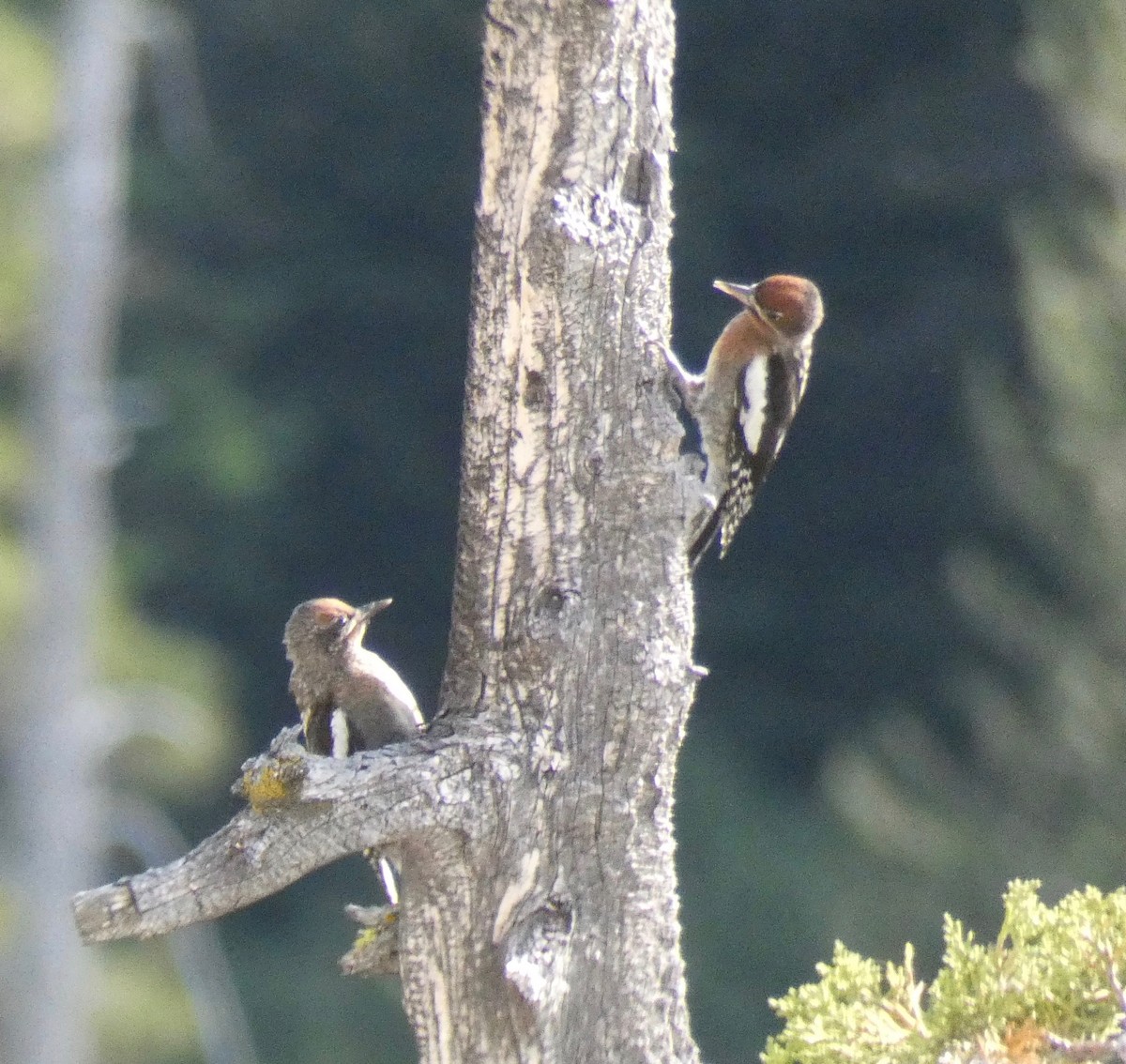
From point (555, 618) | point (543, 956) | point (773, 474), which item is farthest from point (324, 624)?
point (773, 474)

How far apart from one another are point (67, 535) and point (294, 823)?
1154 centimetres

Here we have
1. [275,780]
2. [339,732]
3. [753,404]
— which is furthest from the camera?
[753,404]

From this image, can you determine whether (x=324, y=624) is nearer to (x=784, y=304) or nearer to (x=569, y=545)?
(x=784, y=304)

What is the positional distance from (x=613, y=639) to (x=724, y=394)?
1.72 m

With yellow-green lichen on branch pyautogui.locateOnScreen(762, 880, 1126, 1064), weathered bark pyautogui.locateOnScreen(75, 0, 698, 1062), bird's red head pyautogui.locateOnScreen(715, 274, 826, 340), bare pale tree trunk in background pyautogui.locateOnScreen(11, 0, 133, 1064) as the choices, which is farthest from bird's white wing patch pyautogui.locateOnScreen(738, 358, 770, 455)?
bare pale tree trunk in background pyautogui.locateOnScreen(11, 0, 133, 1064)

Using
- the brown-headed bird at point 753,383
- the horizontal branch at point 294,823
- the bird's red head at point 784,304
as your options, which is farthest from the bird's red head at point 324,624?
the horizontal branch at point 294,823

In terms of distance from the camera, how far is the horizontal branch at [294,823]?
3.54 m

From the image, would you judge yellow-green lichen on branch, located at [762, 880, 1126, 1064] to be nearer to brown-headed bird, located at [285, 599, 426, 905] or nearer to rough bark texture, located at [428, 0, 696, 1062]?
rough bark texture, located at [428, 0, 696, 1062]

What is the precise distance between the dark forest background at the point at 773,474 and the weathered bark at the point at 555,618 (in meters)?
10.2

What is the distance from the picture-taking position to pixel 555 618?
12.5 feet

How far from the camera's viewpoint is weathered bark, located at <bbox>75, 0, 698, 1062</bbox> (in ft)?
12.1

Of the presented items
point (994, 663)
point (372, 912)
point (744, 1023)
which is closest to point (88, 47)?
point (994, 663)

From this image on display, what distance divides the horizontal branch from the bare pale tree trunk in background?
34.4 ft

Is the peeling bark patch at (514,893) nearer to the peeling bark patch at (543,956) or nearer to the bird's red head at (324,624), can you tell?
the peeling bark patch at (543,956)
